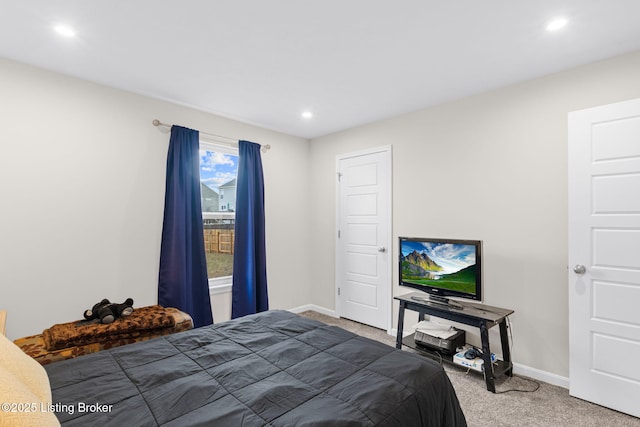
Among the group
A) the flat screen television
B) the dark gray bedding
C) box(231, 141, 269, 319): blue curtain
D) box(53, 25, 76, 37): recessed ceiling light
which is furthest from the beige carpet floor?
box(53, 25, 76, 37): recessed ceiling light

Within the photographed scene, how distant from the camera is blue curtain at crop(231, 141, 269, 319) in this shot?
3758 mm

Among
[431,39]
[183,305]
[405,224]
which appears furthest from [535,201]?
[183,305]

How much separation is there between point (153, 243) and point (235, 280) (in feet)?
3.32

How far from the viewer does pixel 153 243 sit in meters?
3.17

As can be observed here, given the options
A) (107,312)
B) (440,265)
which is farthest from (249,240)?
(440,265)

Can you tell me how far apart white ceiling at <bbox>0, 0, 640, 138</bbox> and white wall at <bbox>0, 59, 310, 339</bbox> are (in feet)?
0.76

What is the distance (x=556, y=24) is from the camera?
1985 mm

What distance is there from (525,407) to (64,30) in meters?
4.08

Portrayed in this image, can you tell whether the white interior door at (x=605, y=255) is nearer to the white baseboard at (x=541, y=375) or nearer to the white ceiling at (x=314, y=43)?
the white baseboard at (x=541, y=375)

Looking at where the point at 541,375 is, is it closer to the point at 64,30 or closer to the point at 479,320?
the point at 479,320

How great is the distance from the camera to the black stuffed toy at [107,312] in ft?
7.93

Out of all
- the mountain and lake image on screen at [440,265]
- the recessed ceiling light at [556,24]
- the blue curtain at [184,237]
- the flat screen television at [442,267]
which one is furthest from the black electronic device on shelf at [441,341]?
the recessed ceiling light at [556,24]

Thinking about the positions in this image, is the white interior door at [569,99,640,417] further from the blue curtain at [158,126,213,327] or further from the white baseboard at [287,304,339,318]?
the blue curtain at [158,126,213,327]

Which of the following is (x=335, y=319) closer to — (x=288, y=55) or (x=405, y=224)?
(x=405, y=224)
